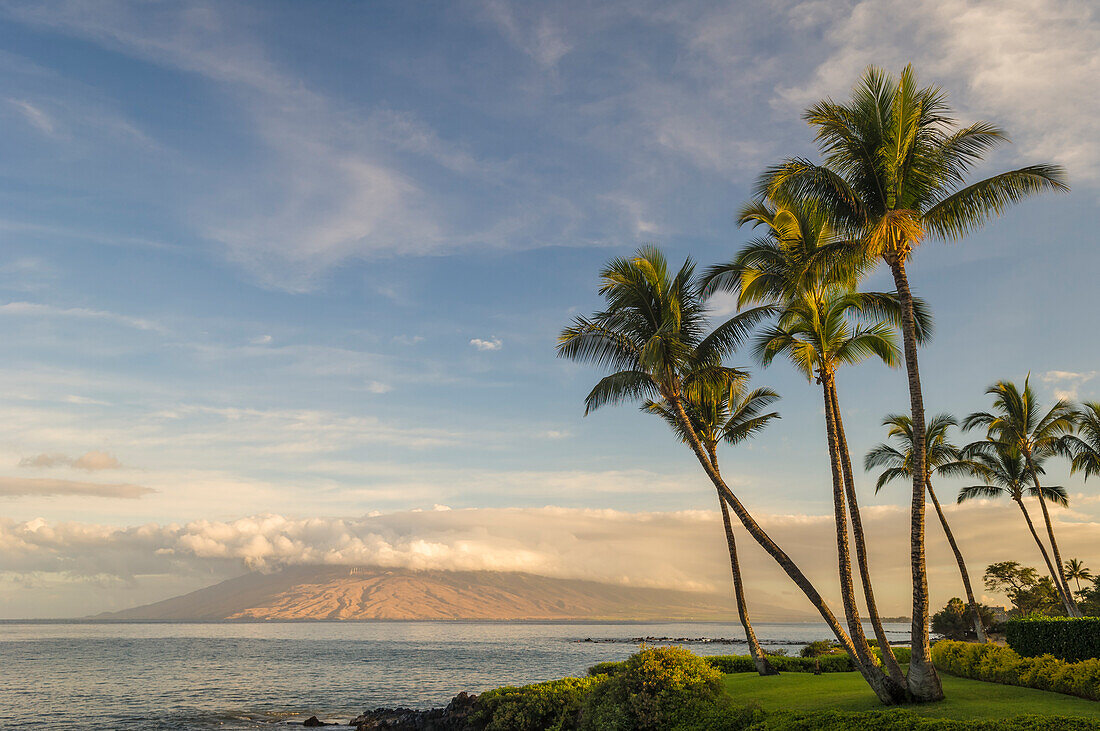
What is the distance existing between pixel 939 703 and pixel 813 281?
10.7m

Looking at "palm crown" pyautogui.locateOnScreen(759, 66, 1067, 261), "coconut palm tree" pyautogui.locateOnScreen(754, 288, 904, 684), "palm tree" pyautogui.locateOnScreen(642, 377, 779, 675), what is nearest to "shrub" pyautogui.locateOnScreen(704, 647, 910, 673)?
"palm tree" pyautogui.locateOnScreen(642, 377, 779, 675)

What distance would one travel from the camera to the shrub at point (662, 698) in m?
17.1

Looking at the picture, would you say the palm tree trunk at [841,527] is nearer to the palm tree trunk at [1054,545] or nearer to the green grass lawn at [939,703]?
the green grass lawn at [939,703]

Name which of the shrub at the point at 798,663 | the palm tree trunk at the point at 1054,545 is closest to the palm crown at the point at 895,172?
the shrub at the point at 798,663

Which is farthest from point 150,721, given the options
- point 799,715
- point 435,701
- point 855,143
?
point 855,143

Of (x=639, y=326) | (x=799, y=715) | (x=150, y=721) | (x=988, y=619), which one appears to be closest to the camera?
(x=799, y=715)

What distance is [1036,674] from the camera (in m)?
18.0

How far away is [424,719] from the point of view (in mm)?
31344

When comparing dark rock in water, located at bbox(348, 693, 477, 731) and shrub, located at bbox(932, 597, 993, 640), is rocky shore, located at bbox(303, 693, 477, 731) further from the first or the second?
shrub, located at bbox(932, 597, 993, 640)

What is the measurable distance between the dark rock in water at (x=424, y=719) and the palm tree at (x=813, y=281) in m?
15.2

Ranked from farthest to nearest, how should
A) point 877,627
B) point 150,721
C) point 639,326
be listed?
point 150,721
point 639,326
point 877,627

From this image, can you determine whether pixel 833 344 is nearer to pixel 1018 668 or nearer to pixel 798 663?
pixel 1018 668

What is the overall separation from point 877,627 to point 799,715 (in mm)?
5804

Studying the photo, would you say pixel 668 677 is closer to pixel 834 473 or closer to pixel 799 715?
pixel 799 715
